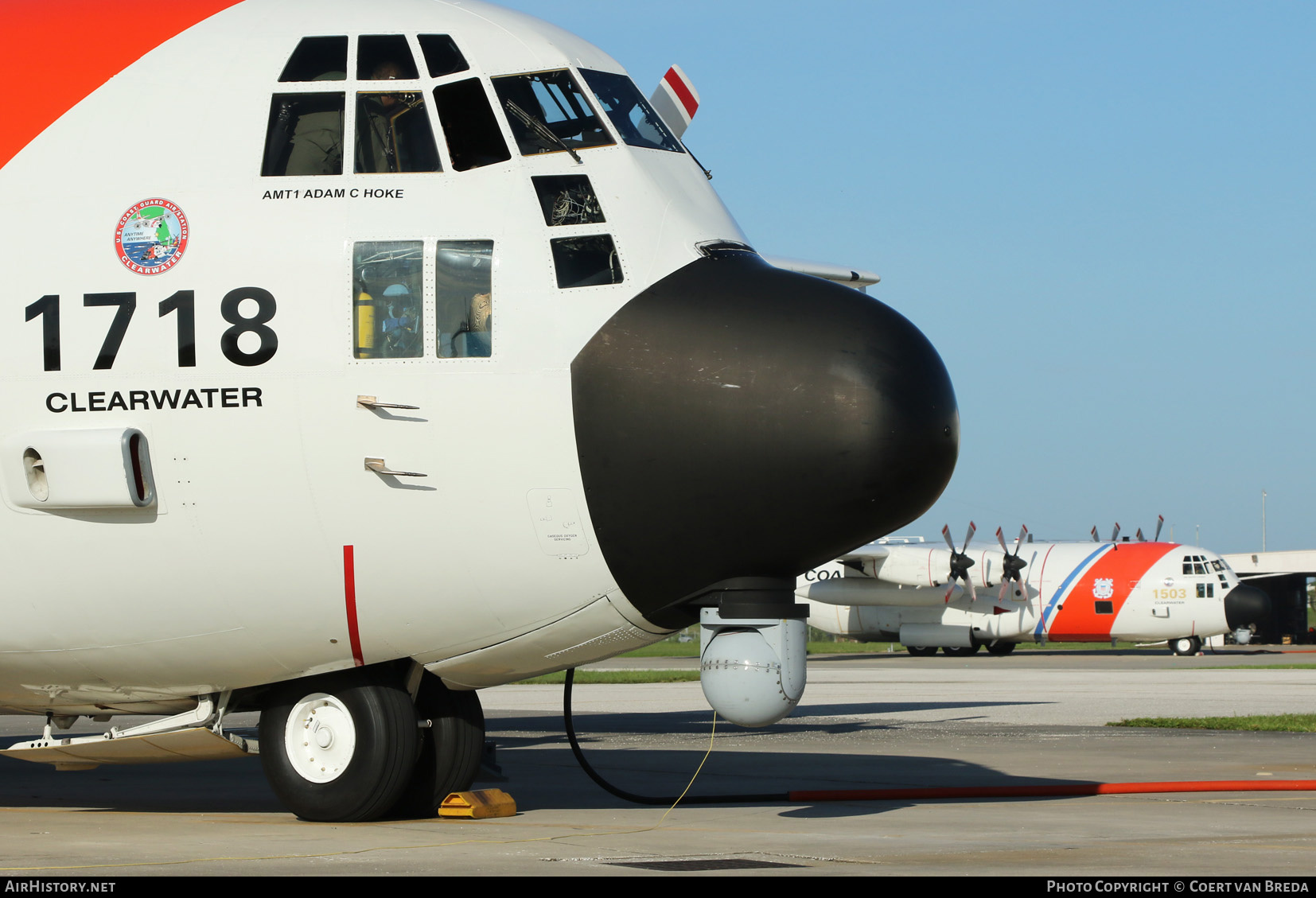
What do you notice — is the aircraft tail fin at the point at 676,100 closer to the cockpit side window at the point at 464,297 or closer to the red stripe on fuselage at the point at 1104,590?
the cockpit side window at the point at 464,297

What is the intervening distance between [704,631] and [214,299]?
3714 millimetres

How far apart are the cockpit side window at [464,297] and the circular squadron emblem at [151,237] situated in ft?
5.46

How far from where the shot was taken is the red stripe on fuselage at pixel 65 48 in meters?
9.90

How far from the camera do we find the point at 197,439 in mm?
9438

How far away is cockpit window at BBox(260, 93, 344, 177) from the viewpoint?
9688mm

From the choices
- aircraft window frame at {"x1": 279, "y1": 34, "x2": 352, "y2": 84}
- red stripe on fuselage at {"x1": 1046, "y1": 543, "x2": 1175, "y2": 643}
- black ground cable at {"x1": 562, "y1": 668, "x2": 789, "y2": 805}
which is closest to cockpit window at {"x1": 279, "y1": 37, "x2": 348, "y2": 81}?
aircraft window frame at {"x1": 279, "y1": 34, "x2": 352, "y2": 84}

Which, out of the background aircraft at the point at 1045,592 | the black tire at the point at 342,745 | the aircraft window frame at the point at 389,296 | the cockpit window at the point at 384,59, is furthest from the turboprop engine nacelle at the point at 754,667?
the background aircraft at the point at 1045,592

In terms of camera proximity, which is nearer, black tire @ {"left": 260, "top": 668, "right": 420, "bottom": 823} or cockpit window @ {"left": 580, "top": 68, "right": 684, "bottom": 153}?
cockpit window @ {"left": 580, "top": 68, "right": 684, "bottom": 153}

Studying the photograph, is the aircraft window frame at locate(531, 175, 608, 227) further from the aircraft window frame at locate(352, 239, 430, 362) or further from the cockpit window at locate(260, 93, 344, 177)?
the cockpit window at locate(260, 93, 344, 177)

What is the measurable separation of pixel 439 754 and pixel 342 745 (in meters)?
0.87

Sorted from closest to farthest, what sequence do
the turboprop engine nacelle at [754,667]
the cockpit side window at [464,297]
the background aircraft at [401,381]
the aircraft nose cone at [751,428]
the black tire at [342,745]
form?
the aircraft nose cone at [751,428] → the background aircraft at [401,381] → the turboprop engine nacelle at [754,667] → the cockpit side window at [464,297] → the black tire at [342,745]

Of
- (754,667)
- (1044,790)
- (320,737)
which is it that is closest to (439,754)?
(320,737)

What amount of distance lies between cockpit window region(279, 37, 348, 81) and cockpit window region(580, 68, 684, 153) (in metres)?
1.58

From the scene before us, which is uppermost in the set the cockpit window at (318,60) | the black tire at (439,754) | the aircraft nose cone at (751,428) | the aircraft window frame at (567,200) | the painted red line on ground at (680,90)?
the painted red line on ground at (680,90)
